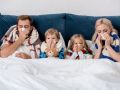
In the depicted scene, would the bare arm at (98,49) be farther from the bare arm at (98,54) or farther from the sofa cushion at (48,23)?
the sofa cushion at (48,23)

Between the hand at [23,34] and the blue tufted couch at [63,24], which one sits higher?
the blue tufted couch at [63,24]

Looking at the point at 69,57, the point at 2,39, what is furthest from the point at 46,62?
the point at 2,39

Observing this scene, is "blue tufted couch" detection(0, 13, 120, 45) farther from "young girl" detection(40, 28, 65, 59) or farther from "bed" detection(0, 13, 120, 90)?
"bed" detection(0, 13, 120, 90)

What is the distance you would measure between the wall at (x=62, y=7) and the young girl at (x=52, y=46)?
48cm

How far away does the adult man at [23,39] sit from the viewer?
90.6 inches

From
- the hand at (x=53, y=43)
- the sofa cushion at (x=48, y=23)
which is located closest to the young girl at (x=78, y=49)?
the hand at (x=53, y=43)

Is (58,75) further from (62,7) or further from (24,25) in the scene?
(62,7)

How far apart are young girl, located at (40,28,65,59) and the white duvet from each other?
26cm

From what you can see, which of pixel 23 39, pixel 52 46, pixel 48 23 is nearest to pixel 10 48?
pixel 23 39

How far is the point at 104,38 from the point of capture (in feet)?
7.28

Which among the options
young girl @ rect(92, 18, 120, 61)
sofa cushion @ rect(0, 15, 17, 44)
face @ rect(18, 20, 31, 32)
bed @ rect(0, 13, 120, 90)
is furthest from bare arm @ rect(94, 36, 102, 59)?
sofa cushion @ rect(0, 15, 17, 44)

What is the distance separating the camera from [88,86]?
61.5 inches

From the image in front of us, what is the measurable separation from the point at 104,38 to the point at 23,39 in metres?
0.68

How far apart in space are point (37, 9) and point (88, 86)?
137 centimetres
